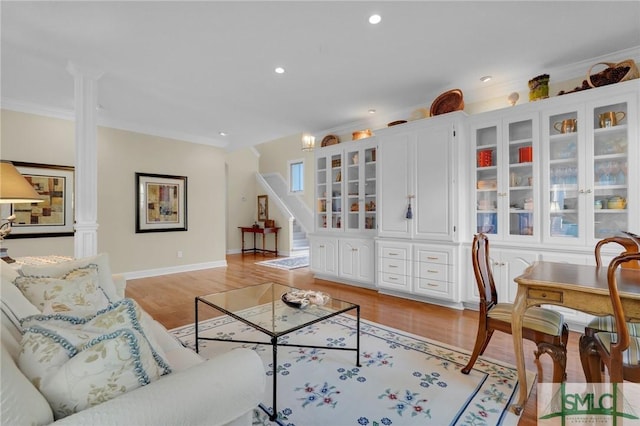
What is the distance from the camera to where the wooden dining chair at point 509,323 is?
181 centimetres

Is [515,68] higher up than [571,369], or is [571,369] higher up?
[515,68]

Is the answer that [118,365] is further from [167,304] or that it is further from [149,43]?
[167,304]

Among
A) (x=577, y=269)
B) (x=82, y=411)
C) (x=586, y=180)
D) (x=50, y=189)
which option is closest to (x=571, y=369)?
(x=577, y=269)

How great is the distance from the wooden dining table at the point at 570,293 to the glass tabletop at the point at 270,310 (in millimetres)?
1065

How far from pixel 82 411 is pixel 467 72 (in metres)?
3.90

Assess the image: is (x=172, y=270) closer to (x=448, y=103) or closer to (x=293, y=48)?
(x=293, y=48)

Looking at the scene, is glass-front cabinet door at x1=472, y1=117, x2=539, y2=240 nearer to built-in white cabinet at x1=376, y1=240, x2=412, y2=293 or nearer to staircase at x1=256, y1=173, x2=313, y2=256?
built-in white cabinet at x1=376, y1=240, x2=412, y2=293

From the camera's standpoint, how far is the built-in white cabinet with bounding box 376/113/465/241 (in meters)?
3.63

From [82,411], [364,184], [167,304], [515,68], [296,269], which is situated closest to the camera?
[82,411]

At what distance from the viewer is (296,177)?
30.9 ft

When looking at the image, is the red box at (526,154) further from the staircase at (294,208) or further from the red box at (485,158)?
the staircase at (294,208)

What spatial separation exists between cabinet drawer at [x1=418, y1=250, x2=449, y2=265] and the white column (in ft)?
11.9

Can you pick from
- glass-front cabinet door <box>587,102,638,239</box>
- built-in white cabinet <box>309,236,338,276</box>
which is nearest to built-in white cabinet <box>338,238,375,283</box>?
built-in white cabinet <box>309,236,338,276</box>

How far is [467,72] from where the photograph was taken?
130 inches
